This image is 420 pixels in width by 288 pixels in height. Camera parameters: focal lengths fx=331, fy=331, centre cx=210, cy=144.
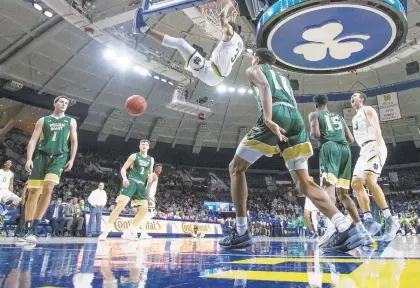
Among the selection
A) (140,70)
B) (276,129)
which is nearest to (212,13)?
(140,70)

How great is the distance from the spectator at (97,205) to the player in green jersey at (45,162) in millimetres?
4416

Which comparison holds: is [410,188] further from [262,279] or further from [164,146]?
[262,279]

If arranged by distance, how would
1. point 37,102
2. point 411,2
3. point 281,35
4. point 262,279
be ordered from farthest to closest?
1. point 37,102
2. point 411,2
3. point 281,35
4. point 262,279

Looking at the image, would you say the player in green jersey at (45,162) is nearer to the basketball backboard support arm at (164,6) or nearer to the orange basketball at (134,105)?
the basketball backboard support arm at (164,6)

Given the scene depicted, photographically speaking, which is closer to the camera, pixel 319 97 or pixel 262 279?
pixel 262 279

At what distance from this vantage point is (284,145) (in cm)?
300

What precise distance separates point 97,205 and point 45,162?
4.82 m

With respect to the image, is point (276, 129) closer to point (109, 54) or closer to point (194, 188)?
point (109, 54)

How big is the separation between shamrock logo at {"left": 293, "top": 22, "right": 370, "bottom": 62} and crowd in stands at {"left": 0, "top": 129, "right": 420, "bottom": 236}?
10649 mm

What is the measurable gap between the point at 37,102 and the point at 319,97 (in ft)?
67.4

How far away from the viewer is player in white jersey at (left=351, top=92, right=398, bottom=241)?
4840 millimetres

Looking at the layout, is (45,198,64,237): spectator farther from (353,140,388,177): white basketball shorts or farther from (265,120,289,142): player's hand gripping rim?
(265,120,289,142): player's hand gripping rim

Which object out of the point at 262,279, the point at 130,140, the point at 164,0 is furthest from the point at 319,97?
the point at 130,140

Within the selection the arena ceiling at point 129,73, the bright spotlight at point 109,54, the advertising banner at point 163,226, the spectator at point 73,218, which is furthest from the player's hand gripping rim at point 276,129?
the bright spotlight at point 109,54
